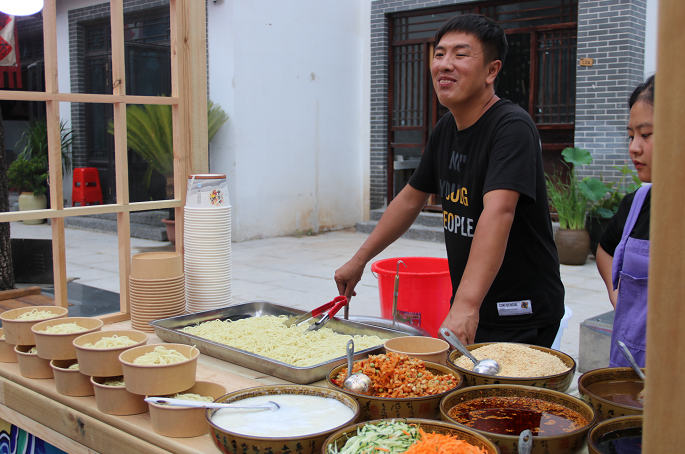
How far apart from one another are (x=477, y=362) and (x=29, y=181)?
10396 millimetres

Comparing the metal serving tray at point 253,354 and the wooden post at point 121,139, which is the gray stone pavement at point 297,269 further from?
the wooden post at point 121,139

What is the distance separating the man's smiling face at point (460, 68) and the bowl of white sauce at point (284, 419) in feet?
3.49

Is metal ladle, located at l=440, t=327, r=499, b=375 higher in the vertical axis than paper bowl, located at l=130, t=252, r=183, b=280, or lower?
lower

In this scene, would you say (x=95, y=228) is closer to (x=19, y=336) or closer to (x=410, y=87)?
(x=410, y=87)

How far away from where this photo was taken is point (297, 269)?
6895mm

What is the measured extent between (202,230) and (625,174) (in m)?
6.42

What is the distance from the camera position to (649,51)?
24.4 ft

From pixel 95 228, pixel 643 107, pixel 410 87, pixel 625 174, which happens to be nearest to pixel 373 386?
pixel 643 107

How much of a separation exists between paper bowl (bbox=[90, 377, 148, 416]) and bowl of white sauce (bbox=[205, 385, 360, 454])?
0.28 m

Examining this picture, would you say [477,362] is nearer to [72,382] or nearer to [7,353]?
[72,382]

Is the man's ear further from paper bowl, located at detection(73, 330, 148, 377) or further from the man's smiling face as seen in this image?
paper bowl, located at detection(73, 330, 148, 377)

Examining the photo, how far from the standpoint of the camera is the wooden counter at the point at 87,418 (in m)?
1.35

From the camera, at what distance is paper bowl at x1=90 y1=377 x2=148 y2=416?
1.45 m

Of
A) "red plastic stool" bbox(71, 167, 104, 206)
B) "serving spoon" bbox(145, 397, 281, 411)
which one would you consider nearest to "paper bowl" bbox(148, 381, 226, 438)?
"serving spoon" bbox(145, 397, 281, 411)
